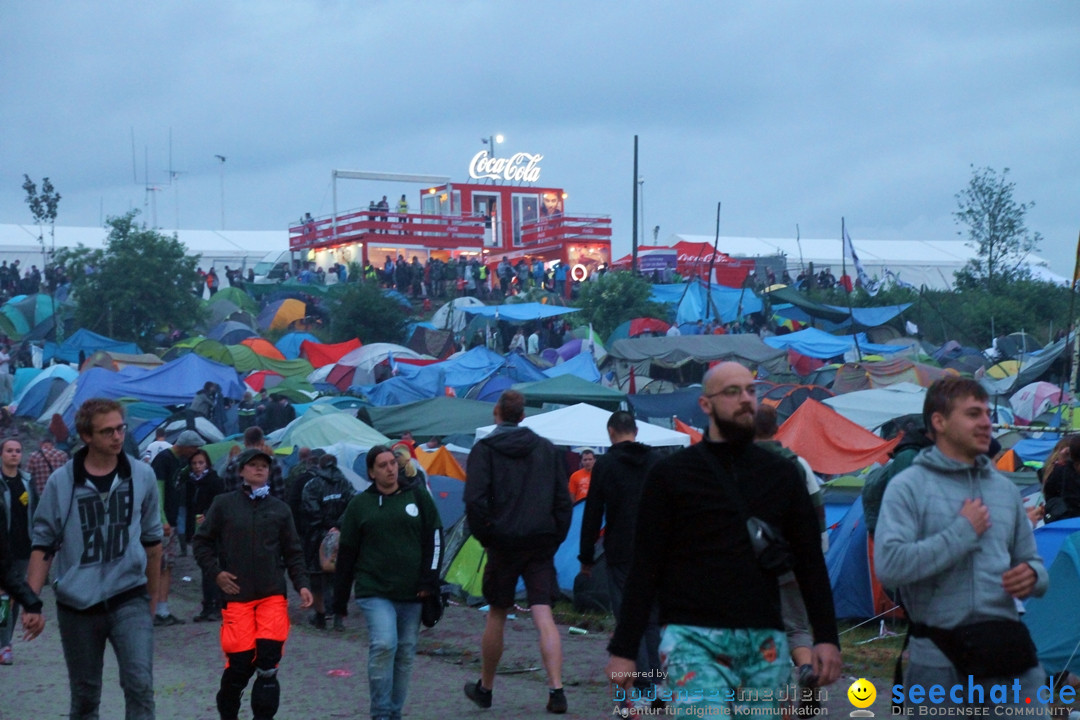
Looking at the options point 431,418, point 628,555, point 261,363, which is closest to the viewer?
point 628,555

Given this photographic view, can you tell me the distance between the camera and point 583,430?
13984mm

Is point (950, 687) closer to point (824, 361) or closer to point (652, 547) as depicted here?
point (652, 547)

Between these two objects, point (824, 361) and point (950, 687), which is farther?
point (824, 361)

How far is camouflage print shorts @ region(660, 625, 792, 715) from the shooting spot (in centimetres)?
344

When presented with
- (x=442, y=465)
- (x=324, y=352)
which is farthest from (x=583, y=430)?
(x=324, y=352)

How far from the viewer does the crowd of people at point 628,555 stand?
3.49m

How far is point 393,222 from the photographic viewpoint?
A: 4984 cm

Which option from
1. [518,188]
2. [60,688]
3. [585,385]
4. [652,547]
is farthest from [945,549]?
[518,188]

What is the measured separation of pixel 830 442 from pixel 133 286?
80.2ft

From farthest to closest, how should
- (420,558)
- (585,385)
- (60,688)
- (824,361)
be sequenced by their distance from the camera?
1. (824,361)
2. (585,385)
3. (60,688)
4. (420,558)

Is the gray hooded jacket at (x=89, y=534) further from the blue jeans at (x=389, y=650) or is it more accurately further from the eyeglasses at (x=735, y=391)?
the eyeglasses at (x=735, y=391)

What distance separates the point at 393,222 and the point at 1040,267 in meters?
30.1

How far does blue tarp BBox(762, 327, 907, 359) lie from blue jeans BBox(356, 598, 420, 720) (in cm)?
2322

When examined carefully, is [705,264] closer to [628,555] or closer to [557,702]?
[628,555]
